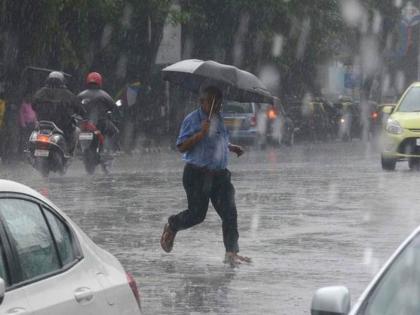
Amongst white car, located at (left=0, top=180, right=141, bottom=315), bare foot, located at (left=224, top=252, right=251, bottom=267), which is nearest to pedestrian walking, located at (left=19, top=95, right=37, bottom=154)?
bare foot, located at (left=224, top=252, right=251, bottom=267)

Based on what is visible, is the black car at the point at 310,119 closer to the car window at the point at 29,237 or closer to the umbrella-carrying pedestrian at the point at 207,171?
the umbrella-carrying pedestrian at the point at 207,171

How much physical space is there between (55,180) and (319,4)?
2871cm

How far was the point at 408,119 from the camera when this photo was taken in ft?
94.1

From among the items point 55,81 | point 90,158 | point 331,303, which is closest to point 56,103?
point 55,81

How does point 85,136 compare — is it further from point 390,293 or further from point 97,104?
point 390,293

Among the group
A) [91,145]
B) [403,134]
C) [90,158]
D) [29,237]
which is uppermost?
[29,237]

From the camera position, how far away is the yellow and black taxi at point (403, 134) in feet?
93.3

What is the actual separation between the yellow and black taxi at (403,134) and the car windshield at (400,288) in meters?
22.2

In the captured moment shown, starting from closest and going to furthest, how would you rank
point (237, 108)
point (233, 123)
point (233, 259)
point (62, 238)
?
1. point (62, 238)
2. point (233, 259)
3. point (233, 123)
4. point (237, 108)

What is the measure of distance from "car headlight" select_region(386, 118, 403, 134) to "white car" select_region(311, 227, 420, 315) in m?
22.3

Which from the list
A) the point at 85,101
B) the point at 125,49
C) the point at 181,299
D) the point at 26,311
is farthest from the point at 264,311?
the point at 125,49

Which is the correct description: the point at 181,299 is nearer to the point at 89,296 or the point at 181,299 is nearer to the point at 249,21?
the point at 89,296

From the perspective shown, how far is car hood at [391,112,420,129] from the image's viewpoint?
28.4 metres

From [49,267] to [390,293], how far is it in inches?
57.8
